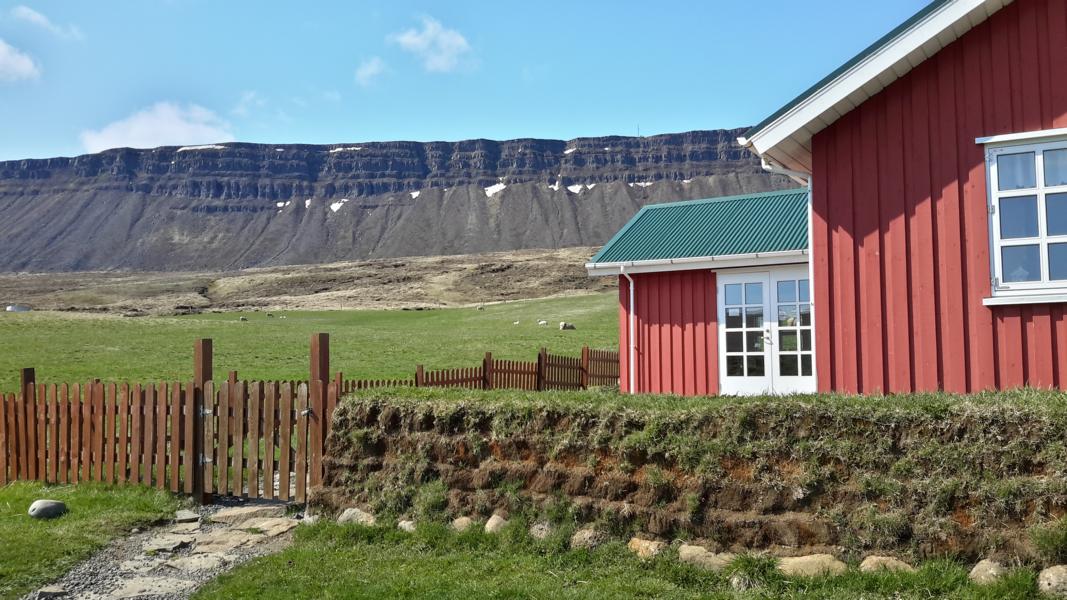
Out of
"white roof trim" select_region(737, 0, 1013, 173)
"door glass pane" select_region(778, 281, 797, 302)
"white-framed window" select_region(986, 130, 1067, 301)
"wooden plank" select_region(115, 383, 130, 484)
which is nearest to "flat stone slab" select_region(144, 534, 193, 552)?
"wooden plank" select_region(115, 383, 130, 484)

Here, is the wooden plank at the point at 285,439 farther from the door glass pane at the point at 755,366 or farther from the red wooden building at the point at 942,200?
the door glass pane at the point at 755,366

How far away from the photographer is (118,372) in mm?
31641

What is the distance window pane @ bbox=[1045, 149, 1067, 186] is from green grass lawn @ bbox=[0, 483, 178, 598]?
936 centimetres

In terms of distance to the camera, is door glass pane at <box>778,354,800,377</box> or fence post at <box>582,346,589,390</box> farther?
fence post at <box>582,346,589,390</box>

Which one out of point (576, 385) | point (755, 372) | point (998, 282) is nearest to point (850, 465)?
point (998, 282)

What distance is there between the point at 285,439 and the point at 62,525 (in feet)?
7.03

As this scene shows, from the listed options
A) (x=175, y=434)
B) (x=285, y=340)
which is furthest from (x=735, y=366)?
(x=285, y=340)

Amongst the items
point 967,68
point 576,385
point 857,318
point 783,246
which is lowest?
point 576,385

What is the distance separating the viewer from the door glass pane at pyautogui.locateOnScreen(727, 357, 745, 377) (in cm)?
1330

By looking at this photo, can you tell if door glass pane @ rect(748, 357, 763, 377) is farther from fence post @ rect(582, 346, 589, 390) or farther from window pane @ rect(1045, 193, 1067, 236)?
fence post @ rect(582, 346, 589, 390)

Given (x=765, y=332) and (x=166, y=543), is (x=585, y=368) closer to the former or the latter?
(x=765, y=332)

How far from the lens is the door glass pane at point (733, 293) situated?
44.2 feet

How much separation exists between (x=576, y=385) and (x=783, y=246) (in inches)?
351

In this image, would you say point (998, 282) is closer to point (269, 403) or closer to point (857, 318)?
point (857, 318)
